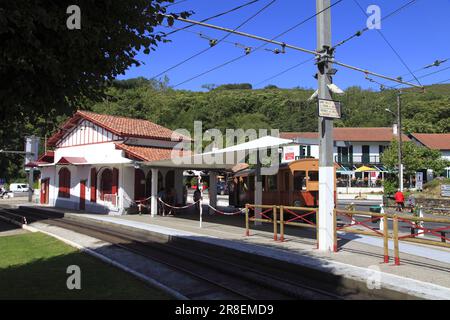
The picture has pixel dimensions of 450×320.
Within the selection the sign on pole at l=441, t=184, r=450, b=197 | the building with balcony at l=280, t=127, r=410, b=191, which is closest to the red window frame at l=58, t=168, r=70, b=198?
the sign on pole at l=441, t=184, r=450, b=197

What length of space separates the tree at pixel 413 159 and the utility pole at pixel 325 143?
3694 centimetres

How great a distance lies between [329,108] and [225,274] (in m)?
5.55

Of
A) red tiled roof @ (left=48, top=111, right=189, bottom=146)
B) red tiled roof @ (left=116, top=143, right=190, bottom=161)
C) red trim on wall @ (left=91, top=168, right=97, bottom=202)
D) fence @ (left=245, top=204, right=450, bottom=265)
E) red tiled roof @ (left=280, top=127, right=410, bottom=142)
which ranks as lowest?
fence @ (left=245, top=204, right=450, bottom=265)

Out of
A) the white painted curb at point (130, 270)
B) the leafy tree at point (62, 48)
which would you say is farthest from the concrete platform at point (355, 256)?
the leafy tree at point (62, 48)

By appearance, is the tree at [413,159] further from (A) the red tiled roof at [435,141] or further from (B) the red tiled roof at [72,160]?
(B) the red tiled roof at [72,160]

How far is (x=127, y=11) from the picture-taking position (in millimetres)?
5988

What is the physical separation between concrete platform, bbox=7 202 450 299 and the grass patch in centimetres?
374

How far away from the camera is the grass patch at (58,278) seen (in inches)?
305

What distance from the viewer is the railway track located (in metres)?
8.21

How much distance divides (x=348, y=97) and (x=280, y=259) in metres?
109

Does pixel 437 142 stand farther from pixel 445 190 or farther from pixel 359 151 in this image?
pixel 445 190

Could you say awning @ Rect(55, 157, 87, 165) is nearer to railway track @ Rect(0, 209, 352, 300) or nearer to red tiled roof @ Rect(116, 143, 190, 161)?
red tiled roof @ Rect(116, 143, 190, 161)

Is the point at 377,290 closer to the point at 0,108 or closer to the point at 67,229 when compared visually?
the point at 0,108

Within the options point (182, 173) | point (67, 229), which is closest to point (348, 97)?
point (182, 173)
